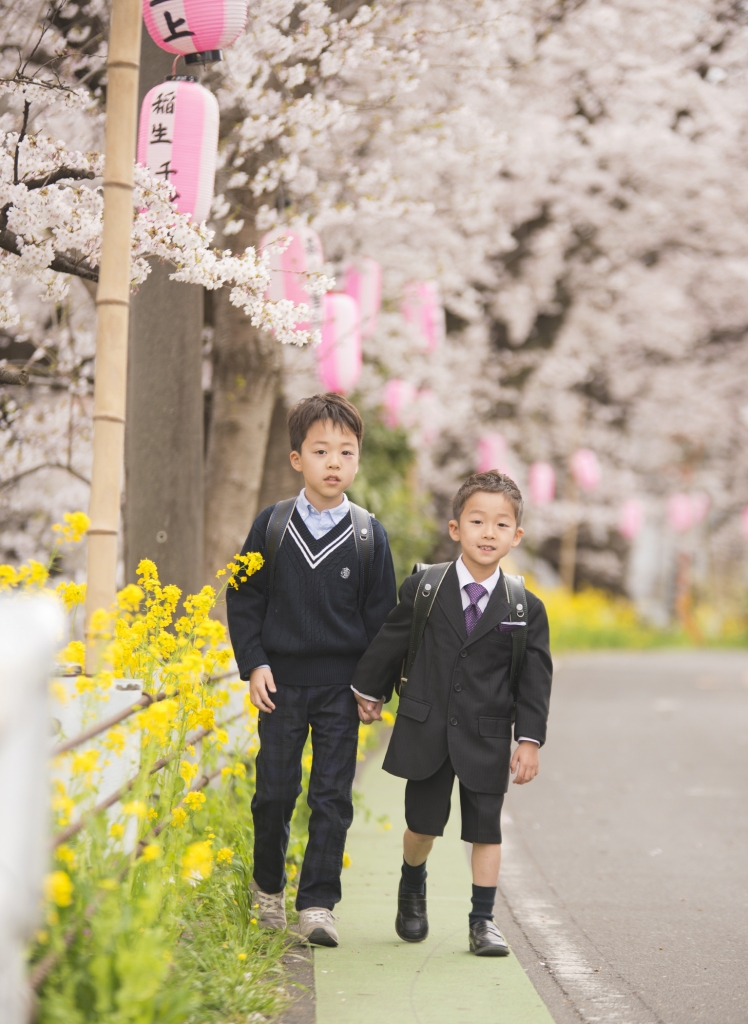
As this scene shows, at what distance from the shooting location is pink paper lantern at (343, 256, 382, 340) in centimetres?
920

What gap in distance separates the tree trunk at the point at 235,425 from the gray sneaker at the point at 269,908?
2.99 meters

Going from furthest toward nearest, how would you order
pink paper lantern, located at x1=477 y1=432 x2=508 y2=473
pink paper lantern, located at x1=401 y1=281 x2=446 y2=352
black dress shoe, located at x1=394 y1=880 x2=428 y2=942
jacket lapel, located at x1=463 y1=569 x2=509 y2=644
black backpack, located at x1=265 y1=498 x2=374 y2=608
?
pink paper lantern, located at x1=477 y1=432 x2=508 y2=473, pink paper lantern, located at x1=401 y1=281 x2=446 y2=352, black dress shoe, located at x1=394 y1=880 x2=428 y2=942, black backpack, located at x1=265 y1=498 x2=374 y2=608, jacket lapel, located at x1=463 y1=569 x2=509 y2=644

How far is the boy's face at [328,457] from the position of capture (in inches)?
149

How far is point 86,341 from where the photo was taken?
6.63 m

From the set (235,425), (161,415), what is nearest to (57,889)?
(161,415)

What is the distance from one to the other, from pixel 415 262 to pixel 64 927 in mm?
8463

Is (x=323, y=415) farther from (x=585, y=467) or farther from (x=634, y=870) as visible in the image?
(x=585, y=467)

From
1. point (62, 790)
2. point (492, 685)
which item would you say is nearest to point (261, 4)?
point (492, 685)

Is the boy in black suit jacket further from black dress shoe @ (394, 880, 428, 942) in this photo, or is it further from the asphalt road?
the asphalt road

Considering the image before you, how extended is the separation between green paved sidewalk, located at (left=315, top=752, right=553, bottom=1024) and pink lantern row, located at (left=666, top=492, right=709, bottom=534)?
21.6 meters

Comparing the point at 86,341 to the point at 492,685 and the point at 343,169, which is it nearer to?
the point at 343,169

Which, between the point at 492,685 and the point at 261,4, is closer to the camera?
the point at 492,685

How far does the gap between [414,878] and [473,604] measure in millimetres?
950

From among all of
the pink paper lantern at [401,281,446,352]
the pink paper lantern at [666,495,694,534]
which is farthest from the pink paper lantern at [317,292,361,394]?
the pink paper lantern at [666,495,694,534]
